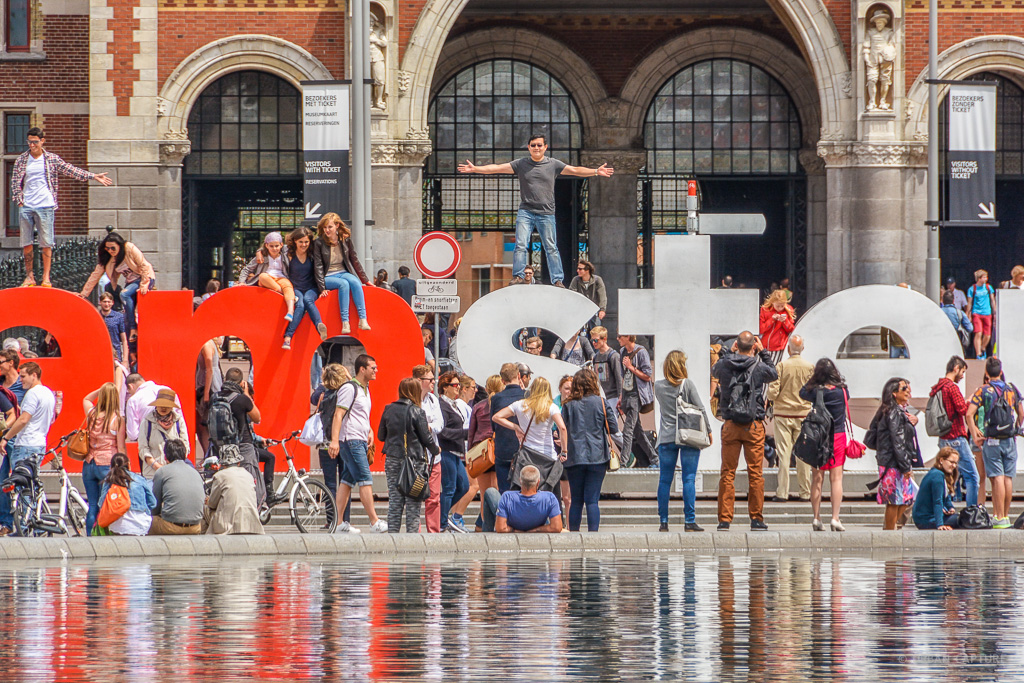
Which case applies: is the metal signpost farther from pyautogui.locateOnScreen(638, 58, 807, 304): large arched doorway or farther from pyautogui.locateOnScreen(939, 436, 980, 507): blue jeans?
pyautogui.locateOnScreen(638, 58, 807, 304): large arched doorway

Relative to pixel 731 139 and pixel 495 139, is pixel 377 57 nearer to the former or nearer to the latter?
pixel 495 139

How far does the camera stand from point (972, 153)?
80.9 feet

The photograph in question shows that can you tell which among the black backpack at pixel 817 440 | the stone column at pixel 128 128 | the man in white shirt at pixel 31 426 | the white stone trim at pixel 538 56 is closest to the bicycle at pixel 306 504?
the man in white shirt at pixel 31 426

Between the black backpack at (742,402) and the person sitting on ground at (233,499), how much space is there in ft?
13.4

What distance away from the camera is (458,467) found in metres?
14.6

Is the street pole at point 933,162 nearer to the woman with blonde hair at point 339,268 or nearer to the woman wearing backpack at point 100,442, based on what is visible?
the woman with blonde hair at point 339,268

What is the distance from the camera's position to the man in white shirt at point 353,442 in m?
14.1

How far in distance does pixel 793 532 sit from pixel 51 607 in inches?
259

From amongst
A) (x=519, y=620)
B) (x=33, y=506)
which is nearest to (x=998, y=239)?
(x=33, y=506)

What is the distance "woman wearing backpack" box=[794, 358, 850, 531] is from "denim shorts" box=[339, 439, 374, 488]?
3.91 meters

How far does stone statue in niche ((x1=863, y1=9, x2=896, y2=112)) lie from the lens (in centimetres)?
2544

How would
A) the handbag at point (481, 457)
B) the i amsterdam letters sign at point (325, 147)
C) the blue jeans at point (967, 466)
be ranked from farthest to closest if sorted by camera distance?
1. the i amsterdam letters sign at point (325, 147)
2. the blue jeans at point (967, 466)
3. the handbag at point (481, 457)

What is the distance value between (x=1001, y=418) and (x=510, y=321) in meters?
5.04

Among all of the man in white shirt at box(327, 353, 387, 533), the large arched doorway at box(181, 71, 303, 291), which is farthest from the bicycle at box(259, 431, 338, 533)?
the large arched doorway at box(181, 71, 303, 291)
